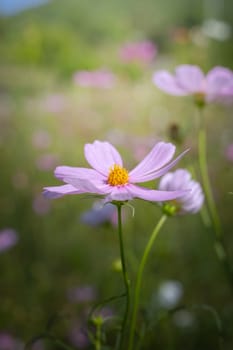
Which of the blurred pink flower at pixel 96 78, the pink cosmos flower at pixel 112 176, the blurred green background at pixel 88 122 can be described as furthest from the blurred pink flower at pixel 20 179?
the pink cosmos flower at pixel 112 176

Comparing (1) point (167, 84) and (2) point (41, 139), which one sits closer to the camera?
(1) point (167, 84)

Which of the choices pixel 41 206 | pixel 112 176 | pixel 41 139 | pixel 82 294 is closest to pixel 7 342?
pixel 82 294

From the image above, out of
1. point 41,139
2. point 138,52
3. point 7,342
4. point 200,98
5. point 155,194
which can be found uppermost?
point 138,52

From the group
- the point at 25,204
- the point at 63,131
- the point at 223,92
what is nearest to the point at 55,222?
the point at 25,204

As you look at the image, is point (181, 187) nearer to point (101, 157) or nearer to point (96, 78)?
point (101, 157)

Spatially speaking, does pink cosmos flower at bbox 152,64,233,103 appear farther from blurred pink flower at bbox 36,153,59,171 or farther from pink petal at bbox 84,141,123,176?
blurred pink flower at bbox 36,153,59,171

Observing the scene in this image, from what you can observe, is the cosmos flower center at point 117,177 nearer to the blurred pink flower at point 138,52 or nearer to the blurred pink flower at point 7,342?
the blurred pink flower at point 7,342
